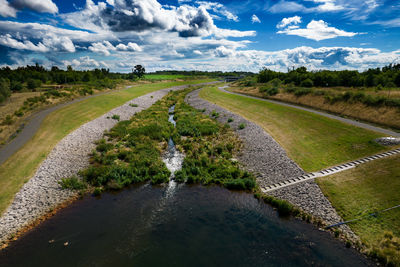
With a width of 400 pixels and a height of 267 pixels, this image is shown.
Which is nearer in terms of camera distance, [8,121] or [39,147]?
[39,147]

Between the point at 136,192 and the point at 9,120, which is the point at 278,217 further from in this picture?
the point at 9,120

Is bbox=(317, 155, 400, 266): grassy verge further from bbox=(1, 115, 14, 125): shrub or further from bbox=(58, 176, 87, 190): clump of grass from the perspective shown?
bbox=(1, 115, 14, 125): shrub

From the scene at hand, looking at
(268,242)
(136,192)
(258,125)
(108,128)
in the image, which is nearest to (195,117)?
(258,125)

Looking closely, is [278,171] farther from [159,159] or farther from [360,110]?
[360,110]

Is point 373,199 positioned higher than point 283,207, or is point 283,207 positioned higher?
point 373,199

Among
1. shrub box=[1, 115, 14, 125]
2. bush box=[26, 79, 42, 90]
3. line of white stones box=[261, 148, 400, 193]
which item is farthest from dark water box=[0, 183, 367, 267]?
bush box=[26, 79, 42, 90]

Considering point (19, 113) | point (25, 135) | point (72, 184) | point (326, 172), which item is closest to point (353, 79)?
point (326, 172)
